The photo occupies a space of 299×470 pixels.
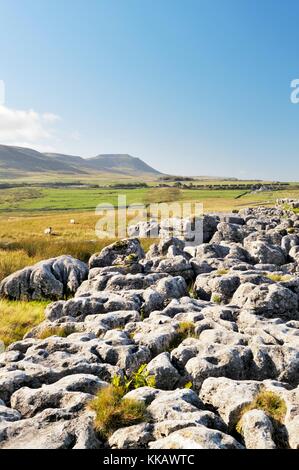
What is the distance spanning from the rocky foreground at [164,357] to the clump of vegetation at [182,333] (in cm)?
5

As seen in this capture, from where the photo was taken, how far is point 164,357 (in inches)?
506

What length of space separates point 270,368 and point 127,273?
595 inches

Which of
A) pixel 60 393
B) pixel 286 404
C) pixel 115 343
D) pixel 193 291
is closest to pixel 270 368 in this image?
pixel 286 404

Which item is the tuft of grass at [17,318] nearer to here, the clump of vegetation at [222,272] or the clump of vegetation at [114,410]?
the clump of vegetation at [114,410]

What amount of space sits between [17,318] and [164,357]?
1064 centimetres

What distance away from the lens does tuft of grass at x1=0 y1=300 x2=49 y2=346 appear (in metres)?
18.3

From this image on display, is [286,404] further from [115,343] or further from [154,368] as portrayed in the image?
[115,343]

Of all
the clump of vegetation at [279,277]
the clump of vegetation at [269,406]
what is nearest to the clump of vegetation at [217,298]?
the clump of vegetation at [279,277]

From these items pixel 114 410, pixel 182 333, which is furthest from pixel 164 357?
pixel 114 410

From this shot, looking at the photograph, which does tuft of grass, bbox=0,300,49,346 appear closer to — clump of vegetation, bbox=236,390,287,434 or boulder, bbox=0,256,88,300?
boulder, bbox=0,256,88,300

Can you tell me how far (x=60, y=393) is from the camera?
10.6 metres

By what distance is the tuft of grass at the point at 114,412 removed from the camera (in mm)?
9148

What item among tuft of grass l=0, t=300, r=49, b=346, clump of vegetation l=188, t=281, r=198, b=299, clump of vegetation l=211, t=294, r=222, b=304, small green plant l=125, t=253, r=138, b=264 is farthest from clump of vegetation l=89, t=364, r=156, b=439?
small green plant l=125, t=253, r=138, b=264

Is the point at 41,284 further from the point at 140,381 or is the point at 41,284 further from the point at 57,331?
the point at 140,381
